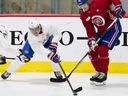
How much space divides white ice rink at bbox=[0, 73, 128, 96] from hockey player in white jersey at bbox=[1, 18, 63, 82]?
0.59ft

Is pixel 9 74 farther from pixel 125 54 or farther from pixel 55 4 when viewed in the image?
pixel 55 4

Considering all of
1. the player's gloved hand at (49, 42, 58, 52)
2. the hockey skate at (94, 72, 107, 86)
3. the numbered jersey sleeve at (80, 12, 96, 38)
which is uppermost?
the numbered jersey sleeve at (80, 12, 96, 38)

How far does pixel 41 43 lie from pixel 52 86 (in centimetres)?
44

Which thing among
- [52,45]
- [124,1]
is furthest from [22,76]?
[124,1]

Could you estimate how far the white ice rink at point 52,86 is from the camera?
3.77m

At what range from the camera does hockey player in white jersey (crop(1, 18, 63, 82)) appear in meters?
3.96

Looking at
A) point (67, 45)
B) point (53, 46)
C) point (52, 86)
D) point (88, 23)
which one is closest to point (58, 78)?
point (52, 86)

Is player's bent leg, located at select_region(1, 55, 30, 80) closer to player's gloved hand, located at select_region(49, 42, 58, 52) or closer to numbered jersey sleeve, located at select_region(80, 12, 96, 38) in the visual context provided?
player's gloved hand, located at select_region(49, 42, 58, 52)

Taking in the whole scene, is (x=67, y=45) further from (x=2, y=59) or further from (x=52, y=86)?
(x=52, y=86)

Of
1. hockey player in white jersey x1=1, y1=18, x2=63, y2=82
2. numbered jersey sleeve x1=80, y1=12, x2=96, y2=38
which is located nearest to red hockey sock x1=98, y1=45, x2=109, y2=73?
numbered jersey sleeve x1=80, y1=12, x2=96, y2=38

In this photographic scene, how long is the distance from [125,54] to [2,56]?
1348 mm

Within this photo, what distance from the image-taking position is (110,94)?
12.2 ft

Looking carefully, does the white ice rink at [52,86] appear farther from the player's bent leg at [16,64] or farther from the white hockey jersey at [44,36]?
the white hockey jersey at [44,36]

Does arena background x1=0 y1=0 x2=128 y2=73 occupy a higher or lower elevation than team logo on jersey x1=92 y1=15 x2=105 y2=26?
lower
